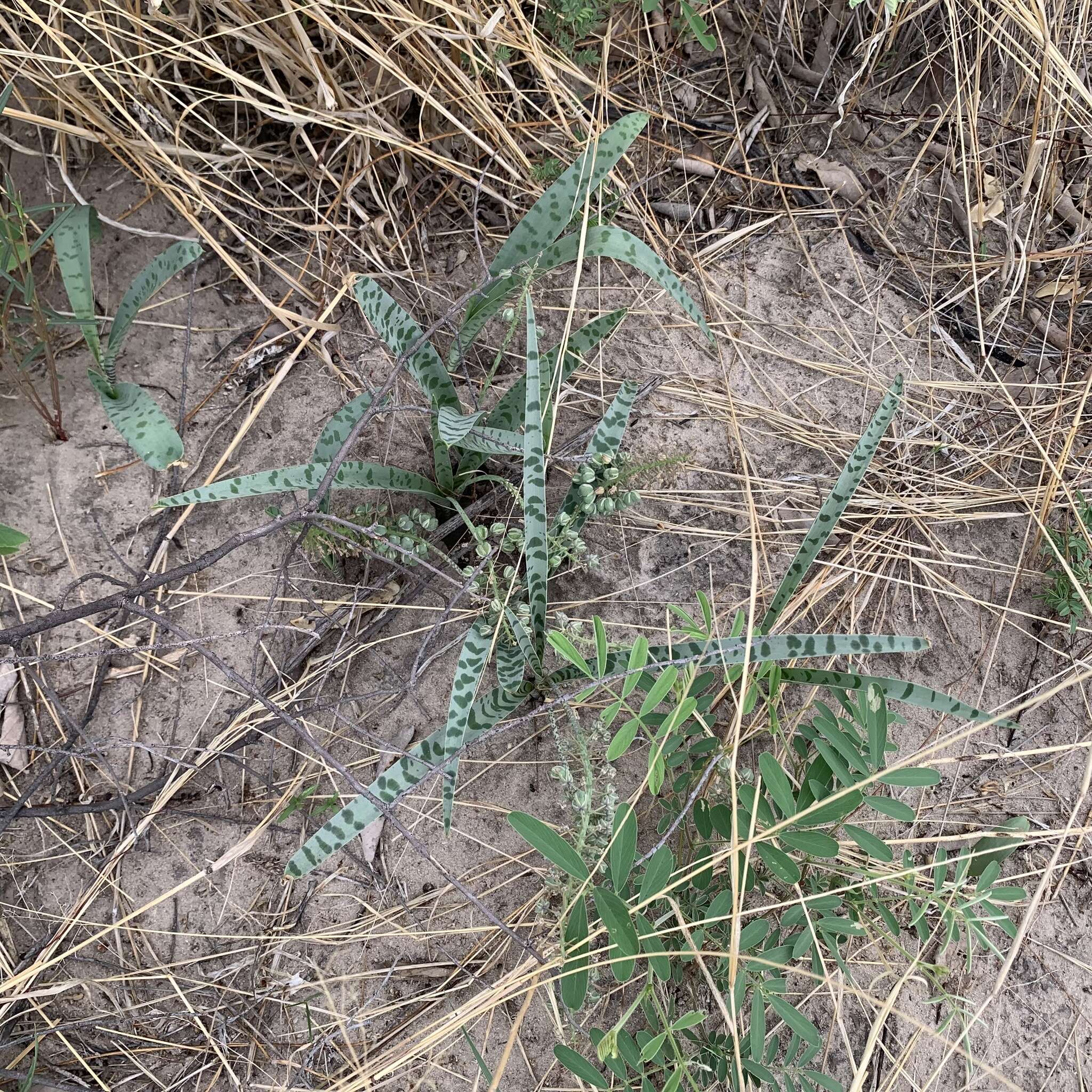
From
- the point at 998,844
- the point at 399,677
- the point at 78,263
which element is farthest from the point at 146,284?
the point at 998,844

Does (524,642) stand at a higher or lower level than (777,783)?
higher

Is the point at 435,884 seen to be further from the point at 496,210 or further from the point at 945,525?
the point at 496,210

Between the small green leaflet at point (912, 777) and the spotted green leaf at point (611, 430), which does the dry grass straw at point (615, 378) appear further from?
the spotted green leaf at point (611, 430)

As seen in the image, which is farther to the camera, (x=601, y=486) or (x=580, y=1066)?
(x=601, y=486)

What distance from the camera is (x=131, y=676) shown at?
1.41 m

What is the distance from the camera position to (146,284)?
142 centimetres

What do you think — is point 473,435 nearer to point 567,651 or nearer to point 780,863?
point 567,651

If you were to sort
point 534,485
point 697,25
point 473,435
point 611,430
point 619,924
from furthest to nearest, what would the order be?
point 697,25
point 611,430
point 473,435
point 534,485
point 619,924

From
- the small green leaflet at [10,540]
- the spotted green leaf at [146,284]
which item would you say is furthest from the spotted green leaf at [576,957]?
the spotted green leaf at [146,284]

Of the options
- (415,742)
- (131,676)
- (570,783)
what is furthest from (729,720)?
(131,676)

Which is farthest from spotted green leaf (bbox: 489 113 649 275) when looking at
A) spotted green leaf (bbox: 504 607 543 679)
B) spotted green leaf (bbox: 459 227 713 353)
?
spotted green leaf (bbox: 504 607 543 679)

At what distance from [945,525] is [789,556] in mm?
332

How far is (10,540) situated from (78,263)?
1.60 feet

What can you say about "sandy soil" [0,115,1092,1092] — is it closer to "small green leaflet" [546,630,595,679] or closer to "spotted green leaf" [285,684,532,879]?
"spotted green leaf" [285,684,532,879]
